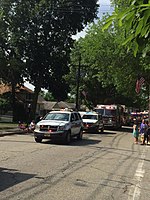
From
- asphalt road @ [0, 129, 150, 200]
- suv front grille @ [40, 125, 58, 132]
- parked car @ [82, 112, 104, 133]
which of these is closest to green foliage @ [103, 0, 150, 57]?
asphalt road @ [0, 129, 150, 200]

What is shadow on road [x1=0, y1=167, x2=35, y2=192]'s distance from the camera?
7.95 metres

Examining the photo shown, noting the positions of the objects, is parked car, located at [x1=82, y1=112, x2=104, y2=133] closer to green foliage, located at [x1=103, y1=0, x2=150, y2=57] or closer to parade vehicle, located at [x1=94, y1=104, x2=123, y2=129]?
parade vehicle, located at [x1=94, y1=104, x2=123, y2=129]

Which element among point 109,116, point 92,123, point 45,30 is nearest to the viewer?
point 92,123

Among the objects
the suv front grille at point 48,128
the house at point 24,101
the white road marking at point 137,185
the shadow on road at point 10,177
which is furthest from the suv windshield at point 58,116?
the house at point 24,101

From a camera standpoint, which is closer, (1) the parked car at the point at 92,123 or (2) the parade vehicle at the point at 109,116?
(1) the parked car at the point at 92,123

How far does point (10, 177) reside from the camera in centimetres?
881

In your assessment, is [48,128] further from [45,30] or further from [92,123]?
[45,30]

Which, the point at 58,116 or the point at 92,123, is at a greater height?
the point at 58,116

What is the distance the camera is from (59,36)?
4759 centimetres

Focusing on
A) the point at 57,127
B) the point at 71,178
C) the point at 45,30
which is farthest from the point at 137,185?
the point at 45,30

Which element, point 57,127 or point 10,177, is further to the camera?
point 57,127

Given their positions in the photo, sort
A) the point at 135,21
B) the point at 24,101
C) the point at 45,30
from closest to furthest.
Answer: the point at 135,21
the point at 45,30
the point at 24,101

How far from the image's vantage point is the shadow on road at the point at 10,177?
7951mm

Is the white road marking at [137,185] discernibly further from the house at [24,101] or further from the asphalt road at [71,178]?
the house at [24,101]
